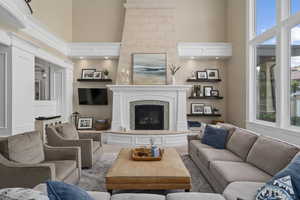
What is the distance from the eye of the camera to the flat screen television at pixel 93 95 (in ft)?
23.6

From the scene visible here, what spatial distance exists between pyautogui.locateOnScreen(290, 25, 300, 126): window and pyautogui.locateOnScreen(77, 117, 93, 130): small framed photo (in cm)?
549

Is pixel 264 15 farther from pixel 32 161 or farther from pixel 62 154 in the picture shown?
pixel 32 161

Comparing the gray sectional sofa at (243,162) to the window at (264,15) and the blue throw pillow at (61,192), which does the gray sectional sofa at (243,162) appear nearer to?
the blue throw pillow at (61,192)

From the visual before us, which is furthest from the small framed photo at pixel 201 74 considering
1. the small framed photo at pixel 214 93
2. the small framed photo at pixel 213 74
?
the small framed photo at pixel 214 93

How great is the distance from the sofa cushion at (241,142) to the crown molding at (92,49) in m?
4.55

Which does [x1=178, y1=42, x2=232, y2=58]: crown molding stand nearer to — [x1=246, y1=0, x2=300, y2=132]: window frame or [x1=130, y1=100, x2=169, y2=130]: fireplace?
[x1=130, y1=100, x2=169, y2=130]: fireplace

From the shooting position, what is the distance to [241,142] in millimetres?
3525

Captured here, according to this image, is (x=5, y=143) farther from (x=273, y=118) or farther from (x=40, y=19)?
(x=273, y=118)

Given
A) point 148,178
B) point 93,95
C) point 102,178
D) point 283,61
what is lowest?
point 102,178

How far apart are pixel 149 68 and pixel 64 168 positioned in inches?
178

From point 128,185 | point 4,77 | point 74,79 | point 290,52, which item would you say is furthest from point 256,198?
point 74,79

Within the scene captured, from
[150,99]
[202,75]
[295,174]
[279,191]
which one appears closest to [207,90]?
[202,75]

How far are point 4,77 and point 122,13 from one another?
443 cm

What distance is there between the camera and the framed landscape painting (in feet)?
22.4
